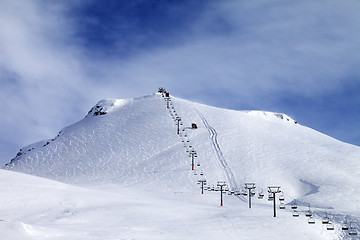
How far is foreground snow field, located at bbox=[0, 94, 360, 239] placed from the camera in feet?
75.2

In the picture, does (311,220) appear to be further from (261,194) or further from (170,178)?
(170,178)

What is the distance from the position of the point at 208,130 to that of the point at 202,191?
3077 centimetres

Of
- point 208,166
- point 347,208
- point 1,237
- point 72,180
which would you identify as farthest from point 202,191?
point 1,237

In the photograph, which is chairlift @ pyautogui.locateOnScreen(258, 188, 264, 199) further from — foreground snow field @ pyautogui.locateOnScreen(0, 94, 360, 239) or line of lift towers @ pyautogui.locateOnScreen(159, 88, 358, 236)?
foreground snow field @ pyautogui.locateOnScreen(0, 94, 360, 239)

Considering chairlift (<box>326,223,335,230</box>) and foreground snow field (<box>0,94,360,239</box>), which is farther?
foreground snow field (<box>0,94,360,239</box>)

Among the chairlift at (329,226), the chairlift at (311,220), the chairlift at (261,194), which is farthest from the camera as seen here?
the chairlift at (261,194)

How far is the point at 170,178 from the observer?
49438mm

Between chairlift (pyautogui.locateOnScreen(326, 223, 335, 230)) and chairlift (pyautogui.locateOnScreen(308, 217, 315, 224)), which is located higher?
chairlift (pyautogui.locateOnScreen(308, 217, 315, 224))

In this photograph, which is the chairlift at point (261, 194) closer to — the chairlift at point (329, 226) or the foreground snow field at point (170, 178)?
the foreground snow field at point (170, 178)

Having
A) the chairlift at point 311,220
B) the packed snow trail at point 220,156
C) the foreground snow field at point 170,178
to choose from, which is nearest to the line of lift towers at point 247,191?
the chairlift at point 311,220

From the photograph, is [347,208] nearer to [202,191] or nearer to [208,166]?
[202,191]

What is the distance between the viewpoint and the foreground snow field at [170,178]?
2292 cm

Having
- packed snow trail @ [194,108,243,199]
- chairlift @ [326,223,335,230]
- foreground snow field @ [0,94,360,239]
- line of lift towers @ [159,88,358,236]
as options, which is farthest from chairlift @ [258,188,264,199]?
chairlift @ [326,223,335,230]

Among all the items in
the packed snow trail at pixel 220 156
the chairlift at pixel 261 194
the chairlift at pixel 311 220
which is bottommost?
the chairlift at pixel 311 220
